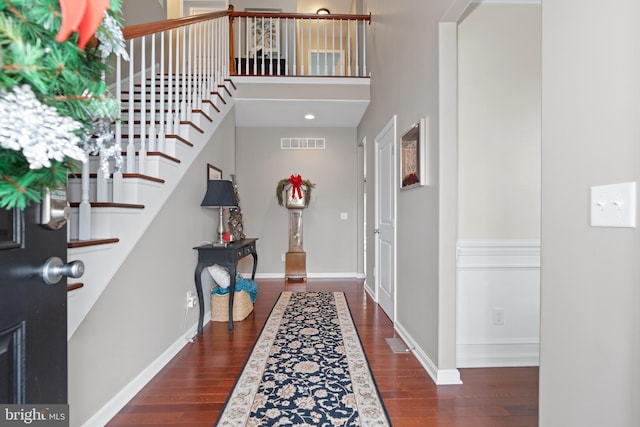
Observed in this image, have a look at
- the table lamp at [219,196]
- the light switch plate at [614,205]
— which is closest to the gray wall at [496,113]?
the light switch plate at [614,205]

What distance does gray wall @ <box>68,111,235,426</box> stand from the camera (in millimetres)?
Answer: 1565

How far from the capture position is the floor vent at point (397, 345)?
255 centimetres

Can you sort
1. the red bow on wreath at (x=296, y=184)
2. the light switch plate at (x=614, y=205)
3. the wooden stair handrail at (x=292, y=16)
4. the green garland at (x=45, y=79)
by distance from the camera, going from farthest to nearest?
the red bow on wreath at (x=296, y=184) → the wooden stair handrail at (x=292, y=16) → the light switch plate at (x=614, y=205) → the green garland at (x=45, y=79)

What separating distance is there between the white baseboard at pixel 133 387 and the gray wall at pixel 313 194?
297cm

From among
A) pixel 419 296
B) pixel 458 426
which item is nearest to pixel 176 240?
pixel 419 296

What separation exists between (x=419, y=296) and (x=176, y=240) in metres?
1.96

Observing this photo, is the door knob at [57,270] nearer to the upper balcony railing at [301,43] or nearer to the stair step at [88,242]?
the stair step at [88,242]

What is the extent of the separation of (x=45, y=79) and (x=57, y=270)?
0.52m

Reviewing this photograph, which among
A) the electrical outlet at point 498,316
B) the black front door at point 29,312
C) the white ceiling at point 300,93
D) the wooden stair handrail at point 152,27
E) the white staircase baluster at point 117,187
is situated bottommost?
the electrical outlet at point 498,316

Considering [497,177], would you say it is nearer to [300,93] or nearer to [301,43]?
[300,93]

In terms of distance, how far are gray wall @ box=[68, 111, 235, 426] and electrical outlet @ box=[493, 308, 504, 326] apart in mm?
2415

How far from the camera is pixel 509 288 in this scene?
2.36 meters

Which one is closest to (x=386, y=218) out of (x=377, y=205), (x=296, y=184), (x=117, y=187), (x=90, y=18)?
(x=377, y=205)

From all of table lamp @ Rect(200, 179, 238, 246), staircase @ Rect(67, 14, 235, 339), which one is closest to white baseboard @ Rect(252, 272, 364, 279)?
table lamp @ Rect(200, 179, 238, 246)
